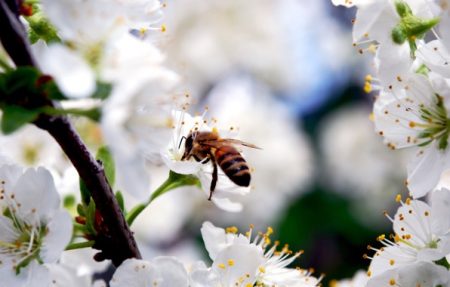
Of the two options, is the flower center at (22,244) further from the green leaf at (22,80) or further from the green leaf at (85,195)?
the green leaf at (22,80)

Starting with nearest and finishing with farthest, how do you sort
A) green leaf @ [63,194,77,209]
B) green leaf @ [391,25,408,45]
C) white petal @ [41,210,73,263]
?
white petal @ [41,210,73,263], green leaf @ [391,25,408,45], green leaf @ [63,194,77,209]

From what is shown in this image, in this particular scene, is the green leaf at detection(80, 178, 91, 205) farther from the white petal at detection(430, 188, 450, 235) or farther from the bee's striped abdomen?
the white petal at detection(430, 188, 450, 235)

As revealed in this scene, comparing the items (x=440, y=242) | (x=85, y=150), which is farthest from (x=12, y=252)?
(x=440, y=242)

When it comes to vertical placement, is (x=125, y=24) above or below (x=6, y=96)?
above

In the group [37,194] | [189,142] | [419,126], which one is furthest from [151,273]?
[419,126]

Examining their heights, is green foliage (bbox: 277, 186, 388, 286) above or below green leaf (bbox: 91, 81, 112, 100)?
below

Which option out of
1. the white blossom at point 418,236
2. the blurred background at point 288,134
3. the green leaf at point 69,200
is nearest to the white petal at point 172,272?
the white blossom at point 418,236

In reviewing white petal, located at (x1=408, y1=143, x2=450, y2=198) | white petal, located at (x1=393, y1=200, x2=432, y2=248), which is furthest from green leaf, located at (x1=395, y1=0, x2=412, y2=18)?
white petal, located at (x1=393, y1=200, x2=432, y2=248)

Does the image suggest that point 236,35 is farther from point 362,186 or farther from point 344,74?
point 362,186

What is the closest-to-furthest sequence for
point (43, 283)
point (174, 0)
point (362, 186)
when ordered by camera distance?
1. point (43, 283)
2. point (362, 186)
3. point (174, 0)
